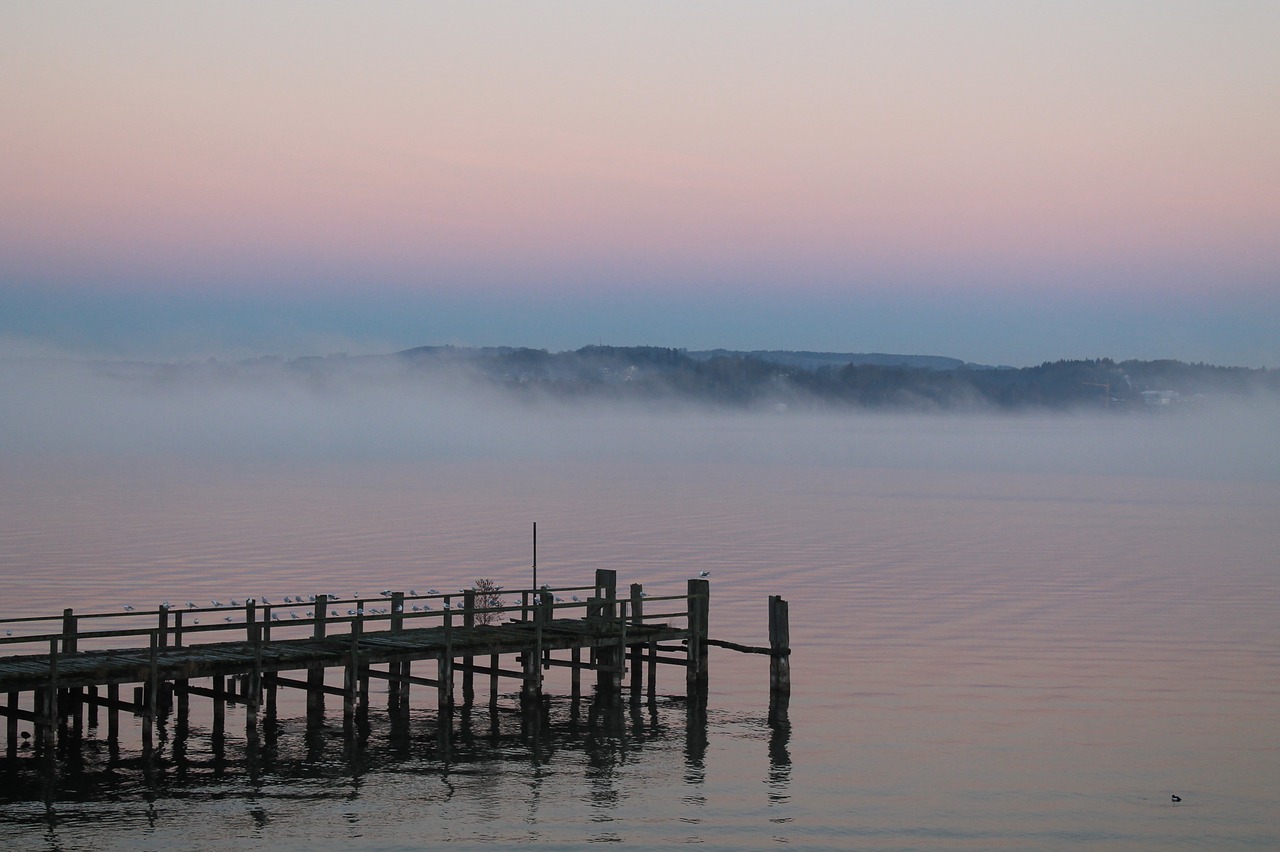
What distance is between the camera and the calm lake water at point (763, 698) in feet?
72.7

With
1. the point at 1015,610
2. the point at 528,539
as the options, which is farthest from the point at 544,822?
the point at 528,539

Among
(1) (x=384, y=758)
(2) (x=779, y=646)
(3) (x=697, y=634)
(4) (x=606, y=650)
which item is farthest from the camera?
(4) (x=606, y=650)

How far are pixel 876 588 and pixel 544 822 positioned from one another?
33572mm

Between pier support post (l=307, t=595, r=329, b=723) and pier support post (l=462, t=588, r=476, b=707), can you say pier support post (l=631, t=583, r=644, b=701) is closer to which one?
pier support post (l=462, t=588, r=476, b=707)

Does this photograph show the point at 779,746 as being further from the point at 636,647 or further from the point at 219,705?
the point at 219,705

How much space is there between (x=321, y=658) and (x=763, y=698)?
408 inches

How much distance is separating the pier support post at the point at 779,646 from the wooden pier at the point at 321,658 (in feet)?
0.09

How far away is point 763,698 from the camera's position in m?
31.7

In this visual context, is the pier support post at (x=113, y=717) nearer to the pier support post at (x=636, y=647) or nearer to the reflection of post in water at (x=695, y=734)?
the reflection of post in water at (x=695, y=734)

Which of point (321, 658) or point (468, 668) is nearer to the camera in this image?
point (321, 658)

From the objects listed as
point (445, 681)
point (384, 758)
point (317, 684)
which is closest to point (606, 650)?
point (445, 681)

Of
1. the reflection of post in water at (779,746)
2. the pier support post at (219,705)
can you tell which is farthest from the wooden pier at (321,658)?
the reflection of post in water at (779,746)

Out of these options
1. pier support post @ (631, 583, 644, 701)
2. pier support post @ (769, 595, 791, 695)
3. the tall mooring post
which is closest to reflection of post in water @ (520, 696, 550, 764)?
the tall mooring post

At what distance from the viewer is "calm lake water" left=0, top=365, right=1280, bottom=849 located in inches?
872
